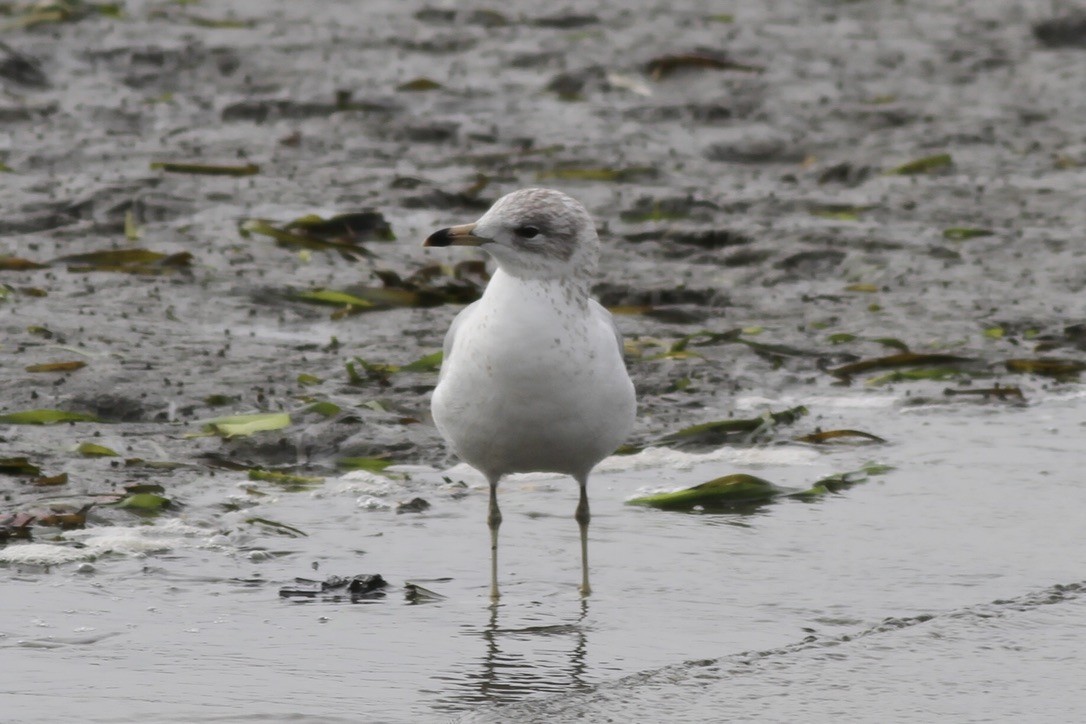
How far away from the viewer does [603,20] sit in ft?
49.1

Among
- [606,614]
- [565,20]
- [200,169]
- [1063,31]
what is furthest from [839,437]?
[1063,31]

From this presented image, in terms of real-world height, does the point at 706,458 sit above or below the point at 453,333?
below

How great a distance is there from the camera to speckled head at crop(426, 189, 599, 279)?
5.38m

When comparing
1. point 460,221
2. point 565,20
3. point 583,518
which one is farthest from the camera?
point 565,20

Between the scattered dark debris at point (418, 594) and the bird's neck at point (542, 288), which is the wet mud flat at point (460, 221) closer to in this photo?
the scattered dark debris at point (418, 594)

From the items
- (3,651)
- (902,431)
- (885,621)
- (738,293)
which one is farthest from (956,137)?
(3,651)

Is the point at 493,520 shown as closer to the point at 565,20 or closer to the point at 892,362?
the point at 892,362

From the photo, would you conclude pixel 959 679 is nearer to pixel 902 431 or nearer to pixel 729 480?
pixel 729 480

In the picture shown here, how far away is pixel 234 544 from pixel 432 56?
8.55 m

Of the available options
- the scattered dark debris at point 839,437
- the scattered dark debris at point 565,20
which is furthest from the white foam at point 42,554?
the scattered dark debris at point 565,20

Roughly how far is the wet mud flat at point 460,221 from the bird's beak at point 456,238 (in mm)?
959

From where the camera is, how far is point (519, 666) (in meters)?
4.80

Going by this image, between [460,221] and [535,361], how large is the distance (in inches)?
193

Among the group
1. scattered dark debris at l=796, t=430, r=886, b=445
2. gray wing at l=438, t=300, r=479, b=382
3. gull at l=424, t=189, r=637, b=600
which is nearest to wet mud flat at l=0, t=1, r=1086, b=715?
scattered dark debris at l=796, t=430, r=886, b=445
